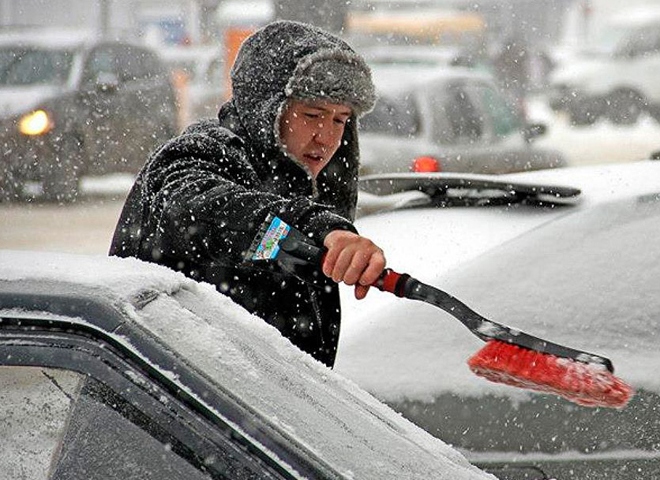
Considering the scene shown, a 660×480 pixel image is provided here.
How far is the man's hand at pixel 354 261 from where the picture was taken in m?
1.79

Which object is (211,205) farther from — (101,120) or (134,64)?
(134,64)

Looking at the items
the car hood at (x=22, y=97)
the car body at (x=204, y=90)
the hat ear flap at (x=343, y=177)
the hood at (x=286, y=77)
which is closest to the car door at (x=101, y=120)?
the car hood at (x=22, y=97)

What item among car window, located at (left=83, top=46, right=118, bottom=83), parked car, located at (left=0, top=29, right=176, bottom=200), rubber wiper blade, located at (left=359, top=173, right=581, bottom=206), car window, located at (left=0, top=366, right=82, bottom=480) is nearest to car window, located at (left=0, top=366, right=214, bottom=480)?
car window, located at (left=0, top=366, right=82, bottom=480)

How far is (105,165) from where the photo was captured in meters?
13.4

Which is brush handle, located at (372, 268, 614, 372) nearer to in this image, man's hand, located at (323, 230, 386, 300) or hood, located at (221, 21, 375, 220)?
man's hand, located at (323, 230, 386, 300)

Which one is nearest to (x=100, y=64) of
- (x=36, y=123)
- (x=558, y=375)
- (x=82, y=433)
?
(x=36, y=123)

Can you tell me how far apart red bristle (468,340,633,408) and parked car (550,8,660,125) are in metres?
23.7

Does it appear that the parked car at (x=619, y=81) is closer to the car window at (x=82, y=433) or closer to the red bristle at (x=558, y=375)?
the red bristle at (x=558, y=375)

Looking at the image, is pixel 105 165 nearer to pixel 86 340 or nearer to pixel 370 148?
pixel 370 148

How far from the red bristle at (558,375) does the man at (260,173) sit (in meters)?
0.38

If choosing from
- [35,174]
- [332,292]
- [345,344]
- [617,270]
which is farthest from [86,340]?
[35,174]

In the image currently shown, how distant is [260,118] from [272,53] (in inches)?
5.9

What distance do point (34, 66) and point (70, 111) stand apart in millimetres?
904

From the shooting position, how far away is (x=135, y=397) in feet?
Answer: 5.07
